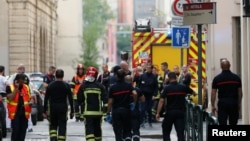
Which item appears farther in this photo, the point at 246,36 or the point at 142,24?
the point at 142,24

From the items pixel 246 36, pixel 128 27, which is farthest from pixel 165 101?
pixel 128 27

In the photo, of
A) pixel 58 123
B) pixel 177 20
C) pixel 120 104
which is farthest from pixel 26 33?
pixel 120 104

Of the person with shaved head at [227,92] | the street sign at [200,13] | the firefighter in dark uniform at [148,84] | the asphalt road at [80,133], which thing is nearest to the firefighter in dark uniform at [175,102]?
the person with shaved head at [227,92]

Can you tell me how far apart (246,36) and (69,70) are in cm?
8231

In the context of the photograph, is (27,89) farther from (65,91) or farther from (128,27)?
(128,27)

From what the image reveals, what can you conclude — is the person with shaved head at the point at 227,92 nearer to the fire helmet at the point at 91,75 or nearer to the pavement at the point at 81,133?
the fire helmet at the point at 91,75

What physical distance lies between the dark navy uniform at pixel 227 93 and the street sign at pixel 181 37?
6.28 metres

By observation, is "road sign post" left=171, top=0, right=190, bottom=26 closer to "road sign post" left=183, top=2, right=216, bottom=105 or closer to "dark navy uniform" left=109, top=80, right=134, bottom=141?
"dark navy uniform" left=109, top=80, right=134, bottom=141

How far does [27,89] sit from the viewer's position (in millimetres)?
21359

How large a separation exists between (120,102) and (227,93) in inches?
83.9

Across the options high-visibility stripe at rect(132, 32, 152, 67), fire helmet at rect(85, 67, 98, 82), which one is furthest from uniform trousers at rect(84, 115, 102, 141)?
high-visibility stripe at rect(132, 32, 152, 67)

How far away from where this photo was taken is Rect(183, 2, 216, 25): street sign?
17109mm

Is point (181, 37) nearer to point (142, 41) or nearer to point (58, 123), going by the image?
point (58, 123)

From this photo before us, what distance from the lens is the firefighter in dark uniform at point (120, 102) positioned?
19.8 metres
